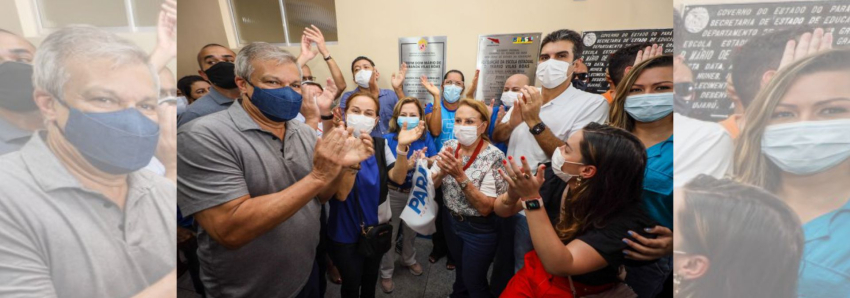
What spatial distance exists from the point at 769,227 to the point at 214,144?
150 cm

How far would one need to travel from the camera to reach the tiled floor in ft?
7.19

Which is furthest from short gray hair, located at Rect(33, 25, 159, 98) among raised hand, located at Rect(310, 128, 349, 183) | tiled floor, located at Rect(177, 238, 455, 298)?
tiled floor, located at Rect(177, 238, 455, 298)

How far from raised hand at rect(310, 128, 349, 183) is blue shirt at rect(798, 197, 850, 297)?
1157mm

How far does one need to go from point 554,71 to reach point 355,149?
102 centimetres

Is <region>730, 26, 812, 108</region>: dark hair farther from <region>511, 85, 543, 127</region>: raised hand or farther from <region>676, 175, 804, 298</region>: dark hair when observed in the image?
<region>511, 85, 543, 127</region>: raised hand

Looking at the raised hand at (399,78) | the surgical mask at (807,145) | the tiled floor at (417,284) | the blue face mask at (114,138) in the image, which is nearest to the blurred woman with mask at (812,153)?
the surgical mask at (807,145)

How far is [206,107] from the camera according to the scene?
4.57ft

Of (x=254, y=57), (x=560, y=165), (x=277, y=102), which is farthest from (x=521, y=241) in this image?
(x=254, y=57)

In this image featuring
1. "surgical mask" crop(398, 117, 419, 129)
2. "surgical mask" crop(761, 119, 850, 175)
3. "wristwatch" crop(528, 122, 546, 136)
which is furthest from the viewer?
"surgical mask" crop(398, 117, 419, 129)

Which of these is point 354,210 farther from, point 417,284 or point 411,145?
point 417,284

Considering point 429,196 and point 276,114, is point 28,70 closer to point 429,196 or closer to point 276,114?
point 276,114

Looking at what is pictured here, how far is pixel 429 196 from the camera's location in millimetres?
1842

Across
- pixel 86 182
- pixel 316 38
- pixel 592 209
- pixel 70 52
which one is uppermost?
pixel 316 38

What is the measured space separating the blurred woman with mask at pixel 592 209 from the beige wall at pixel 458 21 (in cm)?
145
